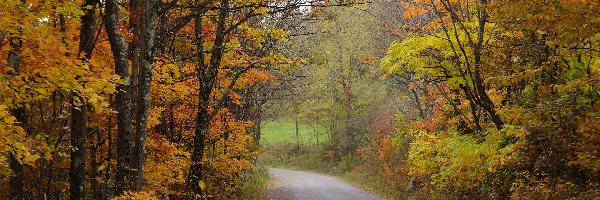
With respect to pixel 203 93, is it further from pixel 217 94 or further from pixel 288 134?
pixel 288 134

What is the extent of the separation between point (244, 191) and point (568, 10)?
48.7 ft

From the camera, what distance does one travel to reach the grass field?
4428 centimetres

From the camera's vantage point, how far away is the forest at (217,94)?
7.91 meters

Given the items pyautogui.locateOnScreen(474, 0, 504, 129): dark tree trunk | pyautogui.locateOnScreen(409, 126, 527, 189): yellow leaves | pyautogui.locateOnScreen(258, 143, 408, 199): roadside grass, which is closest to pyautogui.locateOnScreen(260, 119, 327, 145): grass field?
pyautogui.locateOnScreen(258, 143, 408, 199): roadside grass

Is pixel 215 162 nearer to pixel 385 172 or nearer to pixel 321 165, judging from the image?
pixel 385 172

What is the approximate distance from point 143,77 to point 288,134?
44942mm

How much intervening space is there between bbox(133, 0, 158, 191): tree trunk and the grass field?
3450 centimetres

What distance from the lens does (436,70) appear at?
42.8 feet

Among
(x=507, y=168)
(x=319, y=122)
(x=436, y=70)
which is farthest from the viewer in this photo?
(x=319, y=122)

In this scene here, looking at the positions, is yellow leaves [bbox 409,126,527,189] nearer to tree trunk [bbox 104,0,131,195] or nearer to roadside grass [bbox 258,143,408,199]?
roadside grass [bbox 258,143,408,199]

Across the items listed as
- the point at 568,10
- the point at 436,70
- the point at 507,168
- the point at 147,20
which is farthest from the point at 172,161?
the point at 568,10

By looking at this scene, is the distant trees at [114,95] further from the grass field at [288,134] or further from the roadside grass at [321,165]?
the grass field at [288,134]

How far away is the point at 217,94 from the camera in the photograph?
14.2m

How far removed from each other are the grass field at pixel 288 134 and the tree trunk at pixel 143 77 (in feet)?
113
